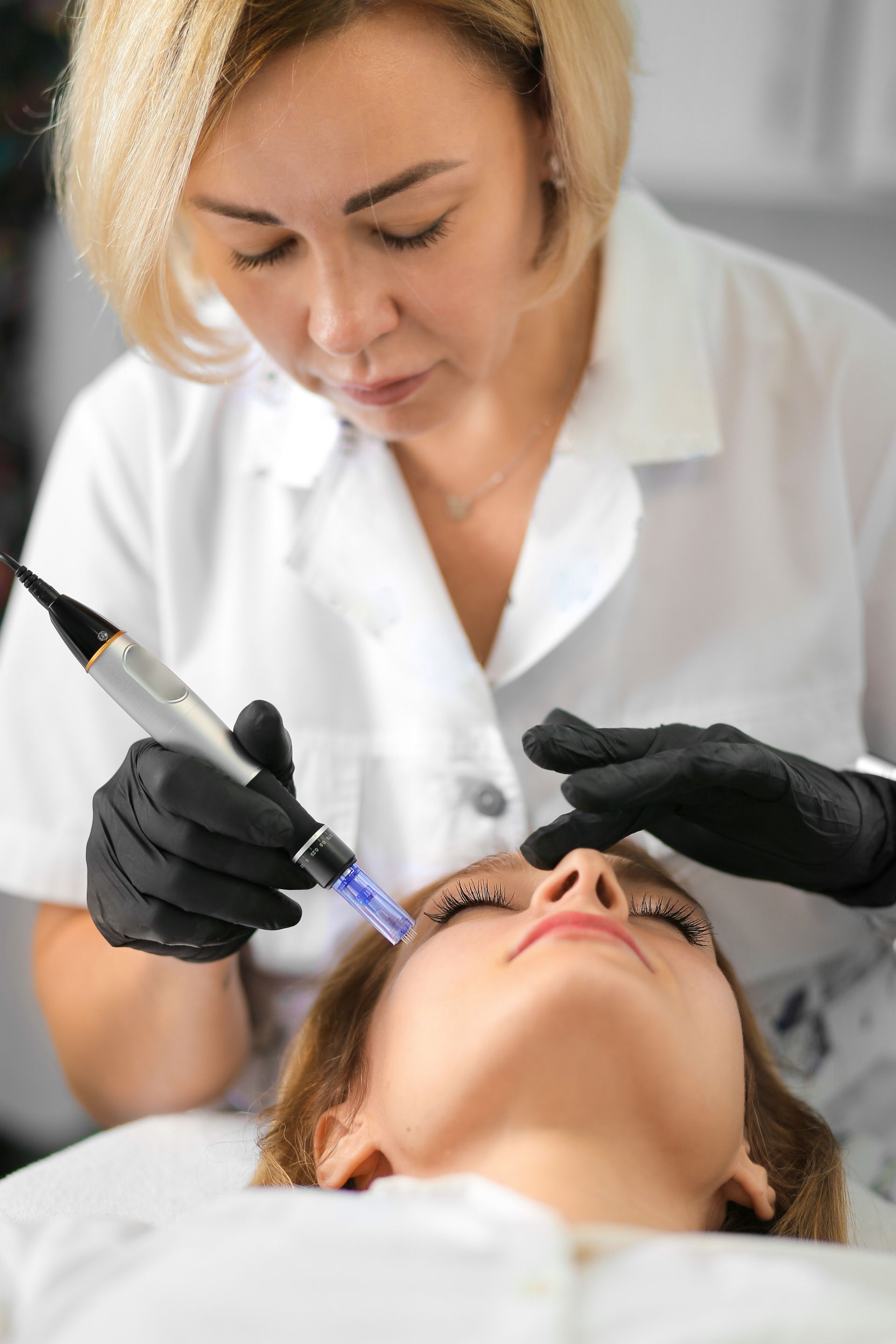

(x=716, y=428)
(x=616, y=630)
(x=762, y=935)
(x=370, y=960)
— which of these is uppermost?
(x=716, y=428)

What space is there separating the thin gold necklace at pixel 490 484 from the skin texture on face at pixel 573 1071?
1.67 feet

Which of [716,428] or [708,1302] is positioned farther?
[716,428]

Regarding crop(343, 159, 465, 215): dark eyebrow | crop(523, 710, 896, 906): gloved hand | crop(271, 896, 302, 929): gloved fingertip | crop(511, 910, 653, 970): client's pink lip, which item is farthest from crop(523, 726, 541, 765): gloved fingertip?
crop(343, 159, 465, 215): dark eyebrow

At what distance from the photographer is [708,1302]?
0.70 m

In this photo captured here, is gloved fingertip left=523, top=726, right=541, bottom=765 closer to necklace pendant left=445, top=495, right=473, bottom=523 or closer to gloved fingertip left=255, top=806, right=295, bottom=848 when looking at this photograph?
gloved fingertip left=255, top=806, right=295, bottom=848

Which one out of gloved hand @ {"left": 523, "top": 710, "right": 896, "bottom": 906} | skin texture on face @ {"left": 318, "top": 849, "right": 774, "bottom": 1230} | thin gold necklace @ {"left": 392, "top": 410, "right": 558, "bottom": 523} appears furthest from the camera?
thin gold necklace @ {"left": 392, "top": 410, "right": 558, "bottom": 523}

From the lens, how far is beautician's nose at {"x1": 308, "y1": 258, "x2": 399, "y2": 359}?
983 millimetres

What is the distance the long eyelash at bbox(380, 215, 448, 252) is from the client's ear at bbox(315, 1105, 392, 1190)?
764 mm

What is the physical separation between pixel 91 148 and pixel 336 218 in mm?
262

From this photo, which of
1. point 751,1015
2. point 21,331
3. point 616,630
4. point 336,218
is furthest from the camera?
point 21,331

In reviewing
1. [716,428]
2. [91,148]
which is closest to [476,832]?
[716,428]

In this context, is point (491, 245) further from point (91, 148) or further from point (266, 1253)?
point (266, 1253)

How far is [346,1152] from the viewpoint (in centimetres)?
101

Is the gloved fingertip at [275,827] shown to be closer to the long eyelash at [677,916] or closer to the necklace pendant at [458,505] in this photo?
the long eyelash at [677,916]
